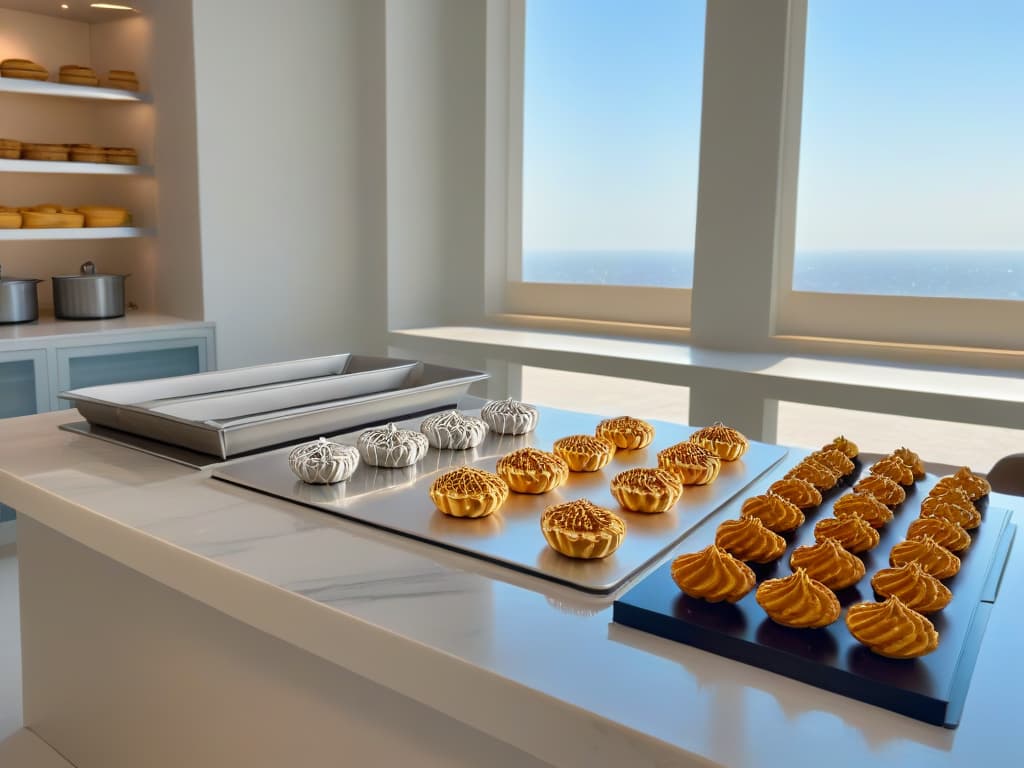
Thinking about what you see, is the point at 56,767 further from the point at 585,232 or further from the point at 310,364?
the point at 585,232

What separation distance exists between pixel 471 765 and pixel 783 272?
2.28 meters

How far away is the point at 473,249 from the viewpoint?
3549mm

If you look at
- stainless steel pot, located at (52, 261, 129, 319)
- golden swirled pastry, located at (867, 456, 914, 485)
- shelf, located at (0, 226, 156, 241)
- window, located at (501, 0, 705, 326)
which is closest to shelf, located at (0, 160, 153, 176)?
shelf, located at (0, 226, 156, 241)

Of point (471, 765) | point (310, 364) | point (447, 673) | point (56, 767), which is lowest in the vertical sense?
point (56, 767)

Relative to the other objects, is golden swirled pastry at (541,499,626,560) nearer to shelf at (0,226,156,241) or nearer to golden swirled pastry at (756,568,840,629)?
golden swirled pastry at (756,568,840,629)

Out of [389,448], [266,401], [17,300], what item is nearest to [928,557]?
[389,448]

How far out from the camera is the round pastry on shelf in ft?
3.40

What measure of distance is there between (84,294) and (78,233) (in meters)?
0.20

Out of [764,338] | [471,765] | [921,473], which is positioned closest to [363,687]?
[471,765]

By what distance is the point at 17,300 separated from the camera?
2.79 m

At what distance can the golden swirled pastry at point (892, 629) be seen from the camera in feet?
2.09

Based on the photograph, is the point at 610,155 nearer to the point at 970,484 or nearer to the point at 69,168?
the point at 69,168

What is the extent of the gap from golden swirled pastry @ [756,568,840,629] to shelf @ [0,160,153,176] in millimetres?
2784

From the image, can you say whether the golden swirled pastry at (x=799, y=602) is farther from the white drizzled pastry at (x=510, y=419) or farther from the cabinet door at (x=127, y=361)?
the cabinet door at (x=127, y=361)
